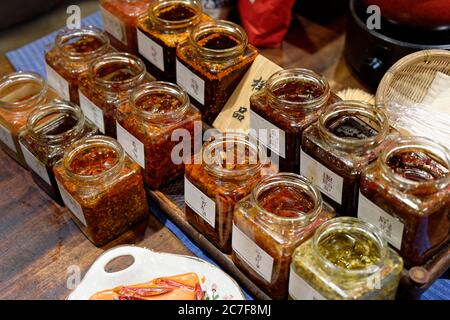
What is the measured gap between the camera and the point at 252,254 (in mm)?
1275

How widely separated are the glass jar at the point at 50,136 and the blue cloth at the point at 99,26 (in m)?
0.28

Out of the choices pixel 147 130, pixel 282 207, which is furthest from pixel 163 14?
pixel 282 207

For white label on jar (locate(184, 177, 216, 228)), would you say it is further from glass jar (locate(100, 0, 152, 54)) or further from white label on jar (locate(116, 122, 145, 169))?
glass jar (locate(100, 0, 152, 54))

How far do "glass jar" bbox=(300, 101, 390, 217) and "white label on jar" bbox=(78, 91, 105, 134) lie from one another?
23.3 inches

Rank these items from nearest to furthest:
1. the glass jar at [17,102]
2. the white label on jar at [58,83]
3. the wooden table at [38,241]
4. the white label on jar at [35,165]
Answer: the wooden table at [38,241] < the white label on jar at [35,165] < the glass jar at [17,102] < the white label on jar at [58,83]

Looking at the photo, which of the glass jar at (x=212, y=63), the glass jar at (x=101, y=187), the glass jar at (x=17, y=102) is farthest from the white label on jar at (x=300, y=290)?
the glass jar at (x=17, y=102)

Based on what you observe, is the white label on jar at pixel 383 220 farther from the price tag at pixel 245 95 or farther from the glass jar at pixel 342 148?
the price tag at pixel 245 95

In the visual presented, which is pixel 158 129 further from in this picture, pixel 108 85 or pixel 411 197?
pixel 411 197

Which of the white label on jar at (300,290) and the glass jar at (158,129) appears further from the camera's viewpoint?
the glass jar at (158,129)

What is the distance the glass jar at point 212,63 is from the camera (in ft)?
5.17

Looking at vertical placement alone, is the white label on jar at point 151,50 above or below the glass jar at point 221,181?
above

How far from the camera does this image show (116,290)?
130 cm

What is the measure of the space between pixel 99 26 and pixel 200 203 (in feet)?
3.62

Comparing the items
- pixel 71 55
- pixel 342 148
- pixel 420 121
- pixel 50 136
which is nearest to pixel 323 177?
pixel 342 148
